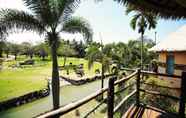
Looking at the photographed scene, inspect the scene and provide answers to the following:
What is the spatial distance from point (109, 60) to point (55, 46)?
11.9 meters

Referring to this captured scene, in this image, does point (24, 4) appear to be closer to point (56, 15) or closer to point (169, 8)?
point (56, 15)

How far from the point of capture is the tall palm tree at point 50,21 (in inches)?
412

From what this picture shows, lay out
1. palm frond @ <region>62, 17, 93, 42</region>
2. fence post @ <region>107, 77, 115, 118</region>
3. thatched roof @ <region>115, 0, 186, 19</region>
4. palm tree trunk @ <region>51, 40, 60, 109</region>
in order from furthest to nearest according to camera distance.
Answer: palm frond @ <region>62, 17, 93, 42</region>, palm tree trunk @ <region>51, 40, 60, 109</region>, thatched roof @ <region>115, 0, 186, 19</region>, fence post @ <region>107, 77, 115, 118</region>

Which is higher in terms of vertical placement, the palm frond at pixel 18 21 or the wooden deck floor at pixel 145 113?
the palm frond at pixel 18 21

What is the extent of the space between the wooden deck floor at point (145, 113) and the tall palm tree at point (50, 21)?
19.4 feet

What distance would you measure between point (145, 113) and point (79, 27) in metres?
6.97

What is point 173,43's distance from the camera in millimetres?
13359

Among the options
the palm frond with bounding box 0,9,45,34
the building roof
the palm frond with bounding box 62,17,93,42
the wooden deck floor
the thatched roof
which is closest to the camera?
the wooden deck floor

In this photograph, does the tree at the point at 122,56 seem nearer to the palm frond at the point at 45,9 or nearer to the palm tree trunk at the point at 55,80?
the palm tree trunk at the point at 55,80

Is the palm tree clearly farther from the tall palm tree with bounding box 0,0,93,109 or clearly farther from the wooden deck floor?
the wooden deck floor

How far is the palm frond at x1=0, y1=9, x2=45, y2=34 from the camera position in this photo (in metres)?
10.2

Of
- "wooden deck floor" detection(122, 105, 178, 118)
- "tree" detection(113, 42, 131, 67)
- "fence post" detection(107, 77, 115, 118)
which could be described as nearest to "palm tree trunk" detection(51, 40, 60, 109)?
"wooden deck floor" detection(122, 105, 178, 118)

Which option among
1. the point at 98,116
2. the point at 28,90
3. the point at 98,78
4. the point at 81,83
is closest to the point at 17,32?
the point at 98,116

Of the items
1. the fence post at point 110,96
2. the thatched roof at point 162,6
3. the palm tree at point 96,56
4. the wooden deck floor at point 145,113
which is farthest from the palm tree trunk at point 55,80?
the palm tree at point 96,56
